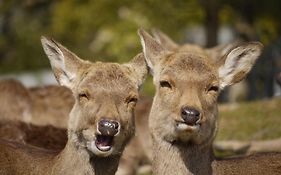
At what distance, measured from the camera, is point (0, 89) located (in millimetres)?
15453

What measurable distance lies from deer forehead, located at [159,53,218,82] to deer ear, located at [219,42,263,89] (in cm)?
22

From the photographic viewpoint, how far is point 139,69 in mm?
10617

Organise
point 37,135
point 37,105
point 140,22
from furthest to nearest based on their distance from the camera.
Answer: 1. point 140,22
2. point 37,105
3. point 37,135

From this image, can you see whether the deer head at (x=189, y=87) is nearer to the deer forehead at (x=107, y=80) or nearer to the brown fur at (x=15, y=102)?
the deer forehead at (x=107, y=80)

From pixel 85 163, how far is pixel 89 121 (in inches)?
18.2

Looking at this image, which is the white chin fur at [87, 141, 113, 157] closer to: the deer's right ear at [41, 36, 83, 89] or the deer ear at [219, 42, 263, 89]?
the deer's right ear at [41, 36, 83, 89]

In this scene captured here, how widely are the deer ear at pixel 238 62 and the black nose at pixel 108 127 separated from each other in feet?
4.87

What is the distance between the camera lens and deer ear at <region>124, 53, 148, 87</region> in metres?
10.4

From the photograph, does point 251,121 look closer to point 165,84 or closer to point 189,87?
point 165,84

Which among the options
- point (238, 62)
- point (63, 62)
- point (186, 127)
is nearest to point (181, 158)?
point (186, 127)

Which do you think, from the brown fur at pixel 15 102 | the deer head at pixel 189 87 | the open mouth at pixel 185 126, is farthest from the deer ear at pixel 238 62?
the brown fur at pixel 15 102

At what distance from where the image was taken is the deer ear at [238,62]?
10.4 metres

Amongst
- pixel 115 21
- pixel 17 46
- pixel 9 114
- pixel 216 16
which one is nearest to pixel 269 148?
pixel 9 114

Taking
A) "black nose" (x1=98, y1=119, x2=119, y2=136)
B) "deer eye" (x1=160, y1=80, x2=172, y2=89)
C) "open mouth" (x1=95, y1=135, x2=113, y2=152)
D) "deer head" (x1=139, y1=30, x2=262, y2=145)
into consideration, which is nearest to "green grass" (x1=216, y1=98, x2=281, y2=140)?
"deer head" (x1=139, y1=30, x2=262, y2=145)
